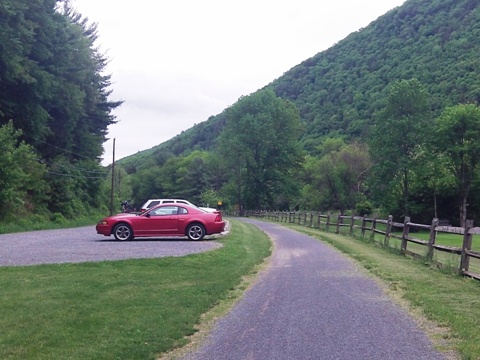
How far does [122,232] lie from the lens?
2127cm

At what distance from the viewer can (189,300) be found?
898 centimetres

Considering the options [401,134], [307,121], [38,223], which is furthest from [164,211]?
[307,121]

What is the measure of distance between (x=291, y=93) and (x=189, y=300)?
101013 mm

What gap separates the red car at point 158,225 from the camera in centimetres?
2120

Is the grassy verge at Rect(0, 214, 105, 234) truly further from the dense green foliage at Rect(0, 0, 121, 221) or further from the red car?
the red car

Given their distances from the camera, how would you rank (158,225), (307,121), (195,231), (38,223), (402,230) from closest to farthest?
1. (402,230)
2. (158,225)
3. (195,231)
4. (38,223)
5. (307,121)

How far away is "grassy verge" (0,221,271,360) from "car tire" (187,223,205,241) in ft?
23.6

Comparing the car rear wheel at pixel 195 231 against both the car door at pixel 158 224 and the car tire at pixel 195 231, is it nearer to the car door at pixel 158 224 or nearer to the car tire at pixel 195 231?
the car tire at pixel 195 231

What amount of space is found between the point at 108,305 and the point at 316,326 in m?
3.03

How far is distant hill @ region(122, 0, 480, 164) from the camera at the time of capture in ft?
266

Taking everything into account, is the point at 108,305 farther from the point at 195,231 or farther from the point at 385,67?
the point at 385,67

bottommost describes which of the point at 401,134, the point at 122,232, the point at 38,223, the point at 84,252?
the point at 38,223

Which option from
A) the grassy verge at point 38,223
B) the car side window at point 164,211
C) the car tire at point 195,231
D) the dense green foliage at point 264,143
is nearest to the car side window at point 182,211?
the car side window at point 164,211

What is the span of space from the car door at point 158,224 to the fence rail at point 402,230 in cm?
738
